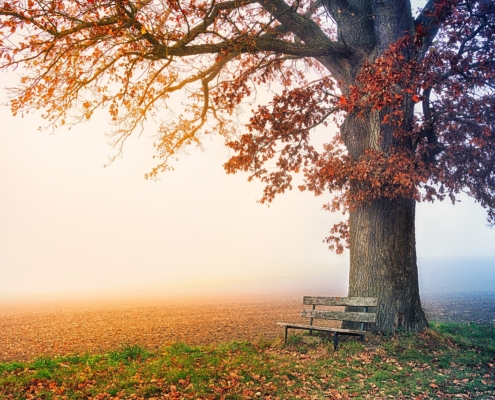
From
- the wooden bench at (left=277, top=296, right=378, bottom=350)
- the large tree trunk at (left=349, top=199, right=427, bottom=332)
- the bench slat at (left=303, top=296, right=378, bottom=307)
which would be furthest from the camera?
the large tree trunk at (left=349, top=199, right=427, bottom=332)

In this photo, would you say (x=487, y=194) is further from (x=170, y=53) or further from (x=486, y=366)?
(x=170, y=53)

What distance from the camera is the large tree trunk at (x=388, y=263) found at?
10969 mm

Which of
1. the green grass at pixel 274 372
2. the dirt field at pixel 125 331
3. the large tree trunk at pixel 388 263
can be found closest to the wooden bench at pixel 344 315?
the green grass at pixel 274 372

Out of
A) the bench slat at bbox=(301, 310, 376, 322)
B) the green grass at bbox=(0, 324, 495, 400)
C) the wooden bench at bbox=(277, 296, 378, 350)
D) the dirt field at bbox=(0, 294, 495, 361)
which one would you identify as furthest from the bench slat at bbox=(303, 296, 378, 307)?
the dirt field at bbox=(0, 294, 495, 361)

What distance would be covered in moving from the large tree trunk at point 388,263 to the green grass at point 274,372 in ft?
2.07

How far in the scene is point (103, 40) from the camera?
10.3m

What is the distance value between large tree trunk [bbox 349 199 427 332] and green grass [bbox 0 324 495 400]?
2.07ft

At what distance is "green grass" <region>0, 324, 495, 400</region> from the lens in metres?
7.07

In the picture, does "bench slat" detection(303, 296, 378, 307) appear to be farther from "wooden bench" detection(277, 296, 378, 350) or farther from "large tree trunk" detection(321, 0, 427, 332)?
"large tree trunk" detection(321, 0, 427, 332)

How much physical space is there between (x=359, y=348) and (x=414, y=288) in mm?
2722

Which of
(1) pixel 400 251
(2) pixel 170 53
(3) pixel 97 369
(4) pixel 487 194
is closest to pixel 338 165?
(1) pixel 400 251

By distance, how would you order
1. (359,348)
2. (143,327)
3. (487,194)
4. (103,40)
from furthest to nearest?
(143,327)
(487,194)
(103,40)
(359,348)

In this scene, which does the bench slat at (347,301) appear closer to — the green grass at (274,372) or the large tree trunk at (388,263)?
the large tree trunk at (388,263)

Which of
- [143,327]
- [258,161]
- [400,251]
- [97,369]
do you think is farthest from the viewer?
[143,327]
